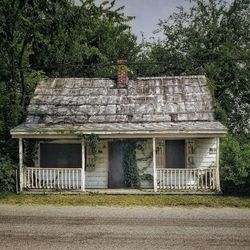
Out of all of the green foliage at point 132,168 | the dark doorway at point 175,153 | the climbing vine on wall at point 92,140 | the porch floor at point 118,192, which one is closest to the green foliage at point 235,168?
the porch floor at point 118,192

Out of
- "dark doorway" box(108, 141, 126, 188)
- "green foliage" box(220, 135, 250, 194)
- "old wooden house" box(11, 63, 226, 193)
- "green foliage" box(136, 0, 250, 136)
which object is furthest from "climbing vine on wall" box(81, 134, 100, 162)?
"green foliage" box(136, 0, 250, 136)

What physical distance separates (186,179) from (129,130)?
3429 mm

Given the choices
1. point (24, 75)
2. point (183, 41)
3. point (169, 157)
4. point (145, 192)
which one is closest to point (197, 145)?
point (169, 157)

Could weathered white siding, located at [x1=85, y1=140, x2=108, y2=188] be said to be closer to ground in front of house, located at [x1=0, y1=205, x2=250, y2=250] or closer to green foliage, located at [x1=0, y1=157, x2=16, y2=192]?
green foliage, located at [x1=0, y1=157, x2=16, y2=192]

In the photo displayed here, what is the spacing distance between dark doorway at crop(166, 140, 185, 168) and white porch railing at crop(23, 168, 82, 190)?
4041mm

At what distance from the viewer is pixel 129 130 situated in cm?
1884

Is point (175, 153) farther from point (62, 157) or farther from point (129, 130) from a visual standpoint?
point (62, 157)

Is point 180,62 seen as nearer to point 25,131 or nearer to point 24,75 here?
point 24,75

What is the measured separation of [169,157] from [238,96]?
15.2 meters

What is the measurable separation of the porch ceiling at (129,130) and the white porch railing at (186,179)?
156 centimetres

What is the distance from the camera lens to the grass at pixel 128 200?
1620 cm

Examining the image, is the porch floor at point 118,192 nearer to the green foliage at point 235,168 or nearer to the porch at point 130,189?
the porch at point 130,189

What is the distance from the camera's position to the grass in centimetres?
1620

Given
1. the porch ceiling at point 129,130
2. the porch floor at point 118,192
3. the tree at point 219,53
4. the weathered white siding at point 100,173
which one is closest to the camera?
the porch ceiling at point 129,130
